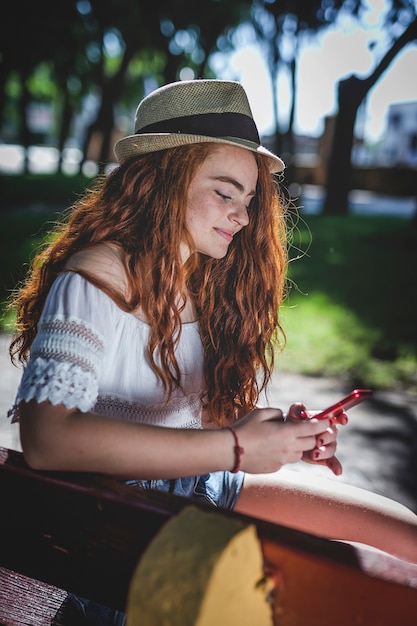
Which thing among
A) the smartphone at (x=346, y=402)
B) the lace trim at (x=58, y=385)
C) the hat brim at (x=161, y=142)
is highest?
the hat brim at (x=161, y=142)

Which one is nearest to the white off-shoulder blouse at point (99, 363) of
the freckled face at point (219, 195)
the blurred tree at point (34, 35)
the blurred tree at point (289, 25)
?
the freckled face at point (219, 195)

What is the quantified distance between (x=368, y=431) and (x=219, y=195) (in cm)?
291

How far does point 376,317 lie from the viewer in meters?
6.69

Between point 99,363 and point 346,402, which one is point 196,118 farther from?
point 346,402

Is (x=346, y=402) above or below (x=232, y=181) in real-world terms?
below

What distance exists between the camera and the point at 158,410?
1.59m

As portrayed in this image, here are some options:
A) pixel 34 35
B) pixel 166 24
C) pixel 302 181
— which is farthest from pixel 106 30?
pixel 302 181

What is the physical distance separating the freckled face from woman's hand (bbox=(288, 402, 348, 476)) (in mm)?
505

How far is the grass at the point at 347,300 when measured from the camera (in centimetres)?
530

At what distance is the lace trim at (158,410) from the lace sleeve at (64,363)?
253mm

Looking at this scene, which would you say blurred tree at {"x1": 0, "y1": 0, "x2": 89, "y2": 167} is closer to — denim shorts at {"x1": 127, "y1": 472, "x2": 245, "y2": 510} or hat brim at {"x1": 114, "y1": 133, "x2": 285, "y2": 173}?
hat brim at {"x1": 114, "y1": 133, "x2": 285, "y2": 173}

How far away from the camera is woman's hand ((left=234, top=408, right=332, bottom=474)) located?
1196 millimetres

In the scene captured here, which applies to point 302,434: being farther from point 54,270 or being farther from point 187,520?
point 54,270

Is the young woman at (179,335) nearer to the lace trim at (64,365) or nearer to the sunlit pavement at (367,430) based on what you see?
the lace trim at (64,365)
